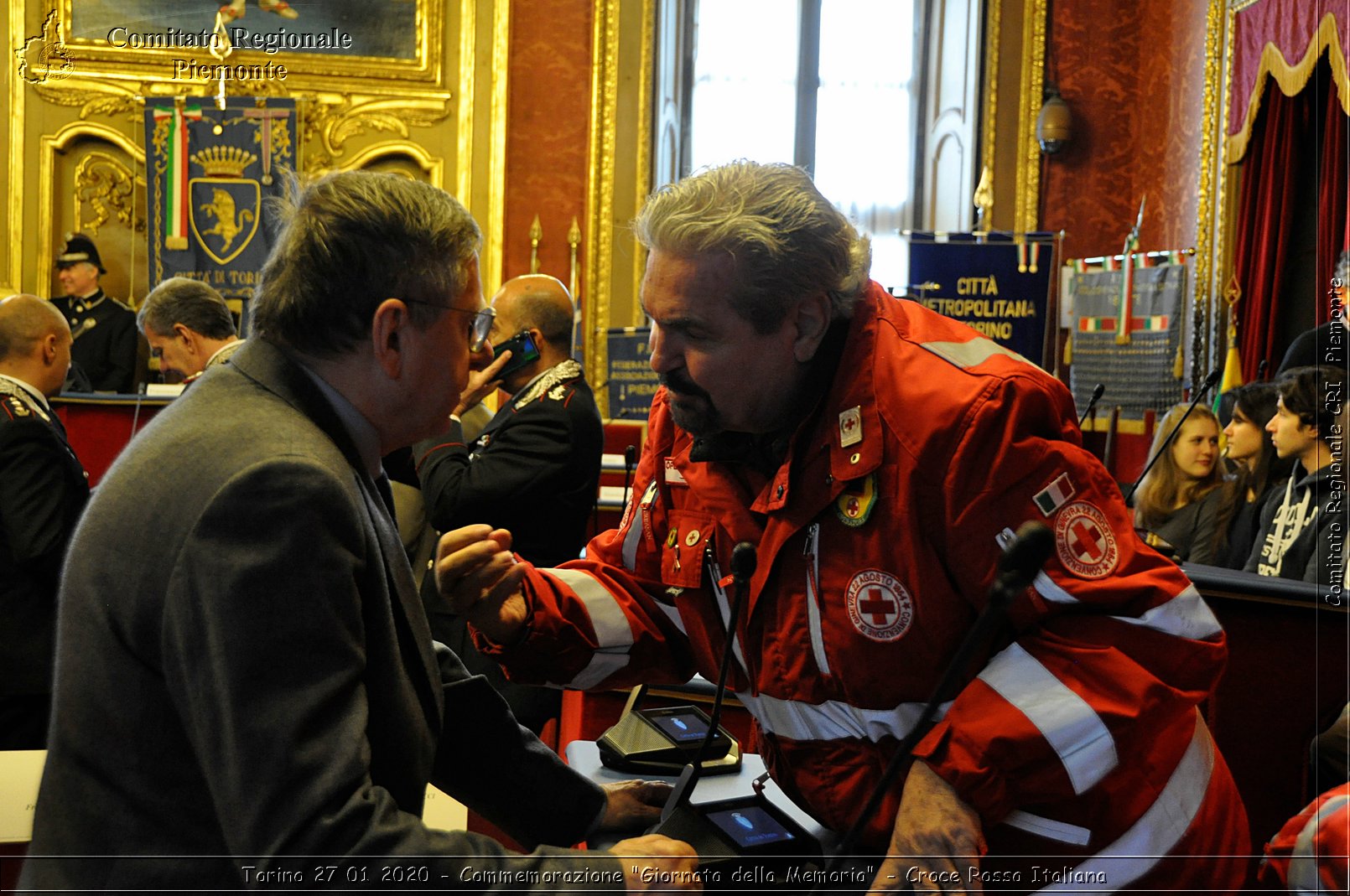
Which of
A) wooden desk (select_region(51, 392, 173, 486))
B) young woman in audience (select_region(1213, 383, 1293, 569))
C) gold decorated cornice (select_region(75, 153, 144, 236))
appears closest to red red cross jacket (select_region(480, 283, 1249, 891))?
young woman in audience (select_region(1213, 383, 1293, 569))

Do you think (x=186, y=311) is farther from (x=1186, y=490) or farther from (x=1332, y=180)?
(x=1332, y=180)

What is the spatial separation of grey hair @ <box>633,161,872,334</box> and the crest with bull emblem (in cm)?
792

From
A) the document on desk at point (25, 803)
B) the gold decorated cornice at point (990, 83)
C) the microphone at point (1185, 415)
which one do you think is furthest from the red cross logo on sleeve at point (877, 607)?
the gold decorated cornice at point (990, 83)

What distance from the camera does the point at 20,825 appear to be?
1978 millimetres

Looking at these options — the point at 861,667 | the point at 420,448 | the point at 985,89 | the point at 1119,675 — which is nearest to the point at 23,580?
the point at 420,448

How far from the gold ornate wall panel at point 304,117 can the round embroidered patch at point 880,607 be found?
7.64 m

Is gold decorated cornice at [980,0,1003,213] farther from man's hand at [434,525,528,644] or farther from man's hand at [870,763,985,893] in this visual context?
man's hand at [870,763,985,893]

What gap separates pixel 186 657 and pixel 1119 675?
0.95m

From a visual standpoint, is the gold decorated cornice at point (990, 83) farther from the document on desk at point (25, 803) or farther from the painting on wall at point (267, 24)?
the document on desk at point (25, 803)

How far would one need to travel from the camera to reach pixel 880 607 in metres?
1.41

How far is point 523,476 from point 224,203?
671 cm

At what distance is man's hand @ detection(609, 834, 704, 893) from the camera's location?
115 cm

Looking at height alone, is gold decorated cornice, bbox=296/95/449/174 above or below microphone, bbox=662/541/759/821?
above

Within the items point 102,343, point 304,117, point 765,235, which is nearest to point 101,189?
point 102,343
